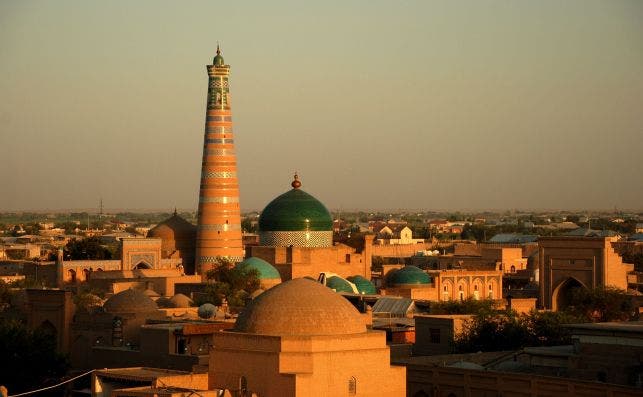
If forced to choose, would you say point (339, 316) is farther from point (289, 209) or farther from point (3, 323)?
point (289, 209)

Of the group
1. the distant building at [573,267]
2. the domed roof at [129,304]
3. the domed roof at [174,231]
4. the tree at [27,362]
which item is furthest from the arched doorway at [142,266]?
the tree at [27,362]

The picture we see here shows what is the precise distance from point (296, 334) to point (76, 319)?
488 inches

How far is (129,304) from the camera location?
1312 inches

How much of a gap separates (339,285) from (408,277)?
442 centimetres

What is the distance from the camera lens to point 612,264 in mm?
42938

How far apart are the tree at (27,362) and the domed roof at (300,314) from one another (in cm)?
645

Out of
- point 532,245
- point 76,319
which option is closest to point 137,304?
point 76,319

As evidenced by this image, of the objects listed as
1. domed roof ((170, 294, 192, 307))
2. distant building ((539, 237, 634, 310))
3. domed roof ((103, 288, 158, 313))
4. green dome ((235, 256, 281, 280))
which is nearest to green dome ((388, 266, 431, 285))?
green dome ((235, 256, 281, 280))

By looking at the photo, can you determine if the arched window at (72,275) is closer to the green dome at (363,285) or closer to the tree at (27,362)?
the green dome at (363,285)

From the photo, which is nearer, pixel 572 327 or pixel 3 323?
pixel 572 327

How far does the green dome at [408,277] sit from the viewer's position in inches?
1821

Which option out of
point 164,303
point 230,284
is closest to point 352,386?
point 164,303

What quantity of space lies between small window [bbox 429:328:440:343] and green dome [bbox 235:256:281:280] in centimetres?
1323

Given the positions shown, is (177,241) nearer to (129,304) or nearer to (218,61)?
(218,61)
